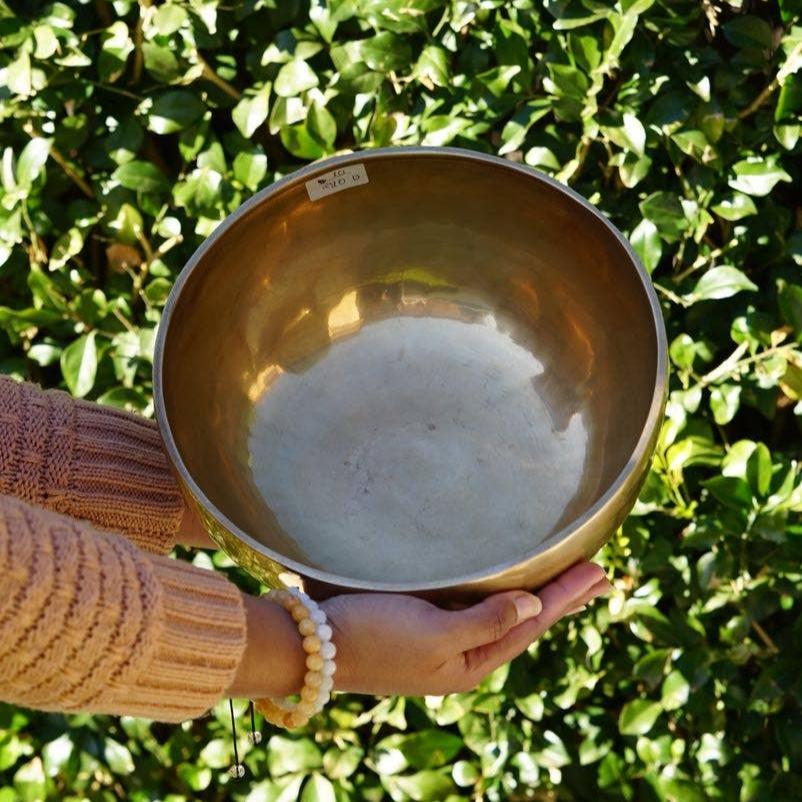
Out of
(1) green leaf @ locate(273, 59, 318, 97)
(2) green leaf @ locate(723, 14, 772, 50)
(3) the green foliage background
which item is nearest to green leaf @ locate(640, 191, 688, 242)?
(3) the green foliage background

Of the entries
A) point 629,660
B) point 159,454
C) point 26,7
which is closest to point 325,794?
point 629,660

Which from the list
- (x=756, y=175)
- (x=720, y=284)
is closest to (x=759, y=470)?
(x=720, y=284)

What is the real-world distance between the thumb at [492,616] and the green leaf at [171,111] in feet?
2.70

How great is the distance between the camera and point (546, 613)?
0.96 metres

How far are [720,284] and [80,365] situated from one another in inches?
29.8

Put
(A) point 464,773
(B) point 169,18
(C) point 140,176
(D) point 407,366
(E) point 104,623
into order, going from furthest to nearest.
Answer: (A) point 464,773 < (C) point 140,176 < (B) point 169,18 < (D) point 407,366 < (E) point 104,623

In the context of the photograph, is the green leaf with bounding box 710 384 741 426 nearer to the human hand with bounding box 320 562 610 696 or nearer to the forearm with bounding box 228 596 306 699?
the human hand with bounding box 320 562 610 696

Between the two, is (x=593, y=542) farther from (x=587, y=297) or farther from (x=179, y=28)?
(x=179, y=28)

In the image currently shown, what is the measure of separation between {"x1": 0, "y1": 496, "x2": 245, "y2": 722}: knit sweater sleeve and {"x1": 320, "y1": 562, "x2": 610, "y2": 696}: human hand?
8 cm

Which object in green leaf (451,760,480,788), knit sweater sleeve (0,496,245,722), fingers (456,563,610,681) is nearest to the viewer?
knit sweater sleeve (0,496,245,722)

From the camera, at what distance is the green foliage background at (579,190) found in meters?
1.38

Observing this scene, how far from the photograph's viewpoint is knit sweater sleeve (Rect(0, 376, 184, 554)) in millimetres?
1041

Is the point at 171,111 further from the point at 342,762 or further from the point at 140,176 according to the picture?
the point at 342,762

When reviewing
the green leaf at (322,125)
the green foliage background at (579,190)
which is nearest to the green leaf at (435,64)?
the green foliage background at (579,190)
